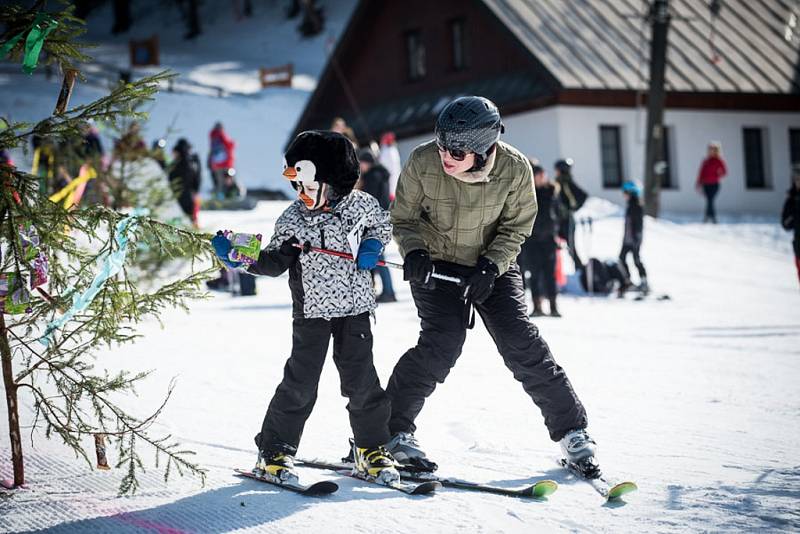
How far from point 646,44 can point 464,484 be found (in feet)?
73.1

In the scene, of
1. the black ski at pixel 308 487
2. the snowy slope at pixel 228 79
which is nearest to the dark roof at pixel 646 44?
the snowy slope at pixel 228 79

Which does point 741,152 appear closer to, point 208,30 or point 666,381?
point 666,381

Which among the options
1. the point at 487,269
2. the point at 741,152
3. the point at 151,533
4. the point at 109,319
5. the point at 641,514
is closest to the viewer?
the point at 151,533

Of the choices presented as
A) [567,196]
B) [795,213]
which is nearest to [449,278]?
[795,213]

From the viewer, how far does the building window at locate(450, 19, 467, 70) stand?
26.0 meters

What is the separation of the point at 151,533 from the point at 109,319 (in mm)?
996

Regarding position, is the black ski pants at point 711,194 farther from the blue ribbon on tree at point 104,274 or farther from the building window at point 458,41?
the blue ribbon on tree at point 104,274

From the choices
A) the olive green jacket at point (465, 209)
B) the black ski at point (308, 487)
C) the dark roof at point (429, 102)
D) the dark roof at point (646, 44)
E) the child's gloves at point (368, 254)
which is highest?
the dark roof at point (646, 44)

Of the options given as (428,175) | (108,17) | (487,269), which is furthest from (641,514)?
(108,17)

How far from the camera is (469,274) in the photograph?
4926 mm

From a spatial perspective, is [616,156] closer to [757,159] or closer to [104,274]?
[757,159]

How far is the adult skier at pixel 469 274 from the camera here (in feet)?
15.6

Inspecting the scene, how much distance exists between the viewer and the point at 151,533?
12.4ft

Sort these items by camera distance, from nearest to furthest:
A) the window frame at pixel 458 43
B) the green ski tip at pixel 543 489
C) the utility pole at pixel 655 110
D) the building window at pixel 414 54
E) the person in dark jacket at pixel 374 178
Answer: the green ski tip at pixel 543 489, the person in dark jacket at pixel 374 178, the utility pole at pixel 655 110, the window frame at pixel 458 43, the building window at pixel 414 54
